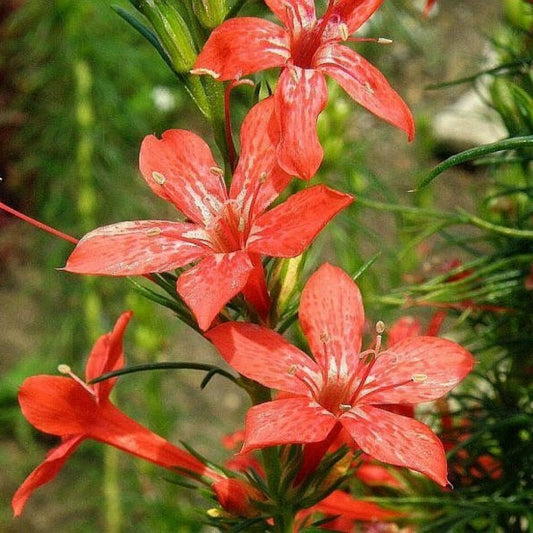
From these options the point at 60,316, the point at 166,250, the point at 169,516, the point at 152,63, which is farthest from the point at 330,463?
the point at 152,63

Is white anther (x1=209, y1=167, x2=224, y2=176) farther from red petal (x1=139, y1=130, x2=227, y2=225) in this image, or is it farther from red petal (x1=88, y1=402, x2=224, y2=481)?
red petal (x1=88, y1=402, x2=224, y2=481)

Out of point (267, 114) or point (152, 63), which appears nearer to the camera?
point (267, 114)

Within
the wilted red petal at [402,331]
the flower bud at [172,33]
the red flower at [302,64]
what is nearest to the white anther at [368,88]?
the red flower at [302,64]

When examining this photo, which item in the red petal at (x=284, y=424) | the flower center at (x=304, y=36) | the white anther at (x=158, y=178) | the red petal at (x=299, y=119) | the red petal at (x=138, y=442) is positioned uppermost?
the flower center at (x=304, y=36)

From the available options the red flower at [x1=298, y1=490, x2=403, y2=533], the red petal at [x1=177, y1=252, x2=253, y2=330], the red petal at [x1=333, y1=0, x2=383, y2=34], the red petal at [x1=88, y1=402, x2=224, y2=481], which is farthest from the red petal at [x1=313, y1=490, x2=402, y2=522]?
the red petal at [x1=333, y1=0, x2=383, y2=34]

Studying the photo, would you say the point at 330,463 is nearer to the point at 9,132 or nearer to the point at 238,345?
the point at 238,345

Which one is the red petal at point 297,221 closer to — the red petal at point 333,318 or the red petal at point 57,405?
the red petal at point 333,318
